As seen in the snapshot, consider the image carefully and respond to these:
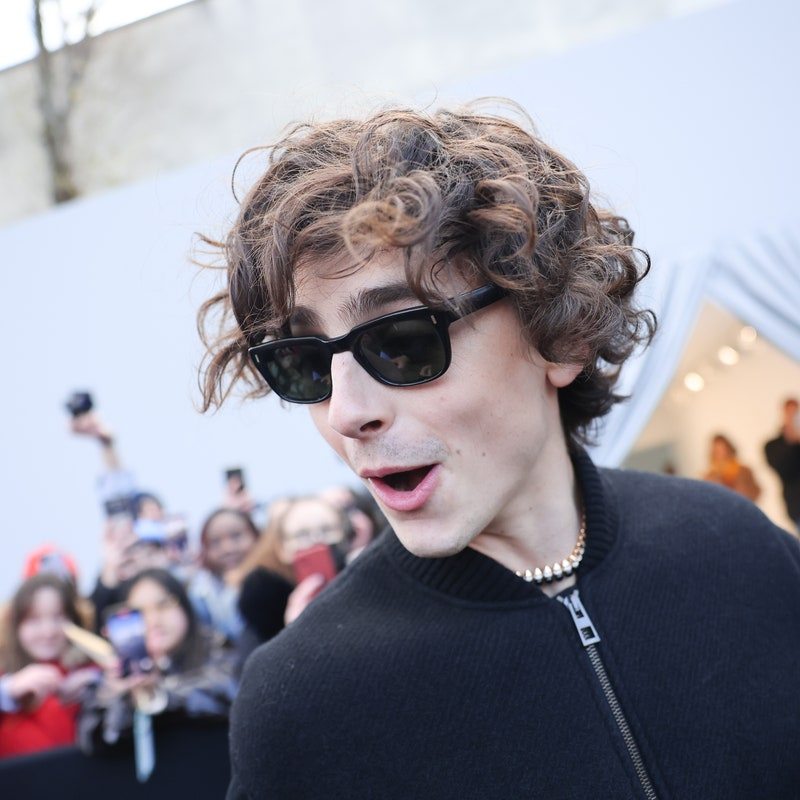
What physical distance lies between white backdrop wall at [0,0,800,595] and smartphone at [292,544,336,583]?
1.15 m

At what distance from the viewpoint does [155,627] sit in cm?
414

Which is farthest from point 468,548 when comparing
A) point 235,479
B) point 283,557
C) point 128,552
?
point 235,479

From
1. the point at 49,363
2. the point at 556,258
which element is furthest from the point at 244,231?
the point at 49,363

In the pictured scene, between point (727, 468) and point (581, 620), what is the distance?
5.36 m

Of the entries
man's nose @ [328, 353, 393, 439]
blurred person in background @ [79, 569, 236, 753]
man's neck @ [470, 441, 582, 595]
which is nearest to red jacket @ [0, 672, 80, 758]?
blurred person in background @ [79, 569, 236, 753]

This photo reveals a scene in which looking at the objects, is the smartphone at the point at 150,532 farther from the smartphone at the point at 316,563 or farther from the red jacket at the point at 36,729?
the smartphone at the point at 316,563

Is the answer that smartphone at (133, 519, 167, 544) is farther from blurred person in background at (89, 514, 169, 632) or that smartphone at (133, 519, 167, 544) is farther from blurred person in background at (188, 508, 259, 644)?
blurred person in background at (188, 508, 259, 644)

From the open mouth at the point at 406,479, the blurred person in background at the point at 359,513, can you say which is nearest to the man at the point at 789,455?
the blurred person in background at the point at 359,513

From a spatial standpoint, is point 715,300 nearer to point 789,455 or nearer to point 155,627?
point 789,455

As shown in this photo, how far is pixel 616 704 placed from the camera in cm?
138

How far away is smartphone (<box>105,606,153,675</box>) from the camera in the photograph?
3.95 meters

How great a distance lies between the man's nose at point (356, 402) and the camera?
1.28m

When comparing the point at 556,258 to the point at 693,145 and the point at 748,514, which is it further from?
the point at 693,145

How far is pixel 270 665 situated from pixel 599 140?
4.17 meters
